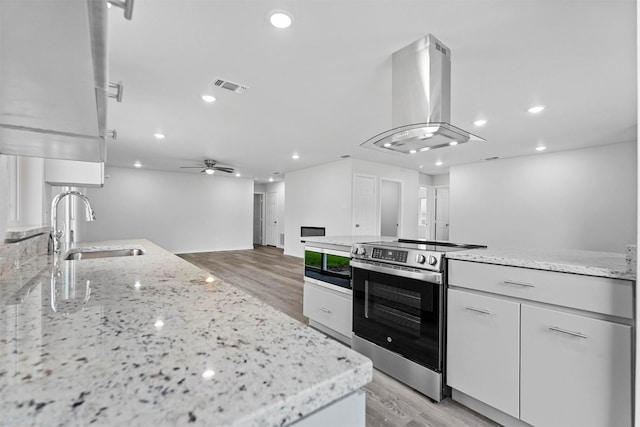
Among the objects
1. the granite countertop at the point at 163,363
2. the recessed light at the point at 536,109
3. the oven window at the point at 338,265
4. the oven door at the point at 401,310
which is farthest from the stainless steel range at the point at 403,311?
the recessed light at the point at 536,109

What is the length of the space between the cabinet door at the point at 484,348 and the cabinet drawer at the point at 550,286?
8 cm

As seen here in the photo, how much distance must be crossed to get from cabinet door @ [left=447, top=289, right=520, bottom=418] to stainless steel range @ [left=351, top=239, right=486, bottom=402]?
0.08 m

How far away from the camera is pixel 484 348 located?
5.47 feet

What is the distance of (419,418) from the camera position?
5.52 ft

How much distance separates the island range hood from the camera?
1.94 m

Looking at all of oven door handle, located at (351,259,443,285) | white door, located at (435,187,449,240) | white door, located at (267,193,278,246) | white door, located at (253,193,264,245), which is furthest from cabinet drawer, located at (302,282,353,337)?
white door, located at (253,193,264,245)

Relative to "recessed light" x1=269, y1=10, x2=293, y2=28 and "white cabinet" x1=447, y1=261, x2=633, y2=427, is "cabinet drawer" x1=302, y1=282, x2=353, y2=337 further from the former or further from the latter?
"recessed light" x1=269, y1=10, x2=293, y2=28

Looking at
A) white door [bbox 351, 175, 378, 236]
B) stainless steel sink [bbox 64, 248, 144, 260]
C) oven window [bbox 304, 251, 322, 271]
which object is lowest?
oven window [bbox 304, 251, 322, 271]

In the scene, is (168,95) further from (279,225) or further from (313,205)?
(279,225)

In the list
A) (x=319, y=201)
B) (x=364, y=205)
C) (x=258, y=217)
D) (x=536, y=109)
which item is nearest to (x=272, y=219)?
(x=258, y=217)

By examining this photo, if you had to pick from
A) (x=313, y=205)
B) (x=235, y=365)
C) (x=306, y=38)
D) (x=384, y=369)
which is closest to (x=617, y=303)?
(x=384, y=369)

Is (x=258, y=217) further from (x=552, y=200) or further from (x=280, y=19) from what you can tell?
(x=280, y=19)

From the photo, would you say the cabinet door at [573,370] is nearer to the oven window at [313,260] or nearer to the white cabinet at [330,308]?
the white cabinet at [330,308]

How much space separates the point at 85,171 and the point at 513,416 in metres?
3.54
